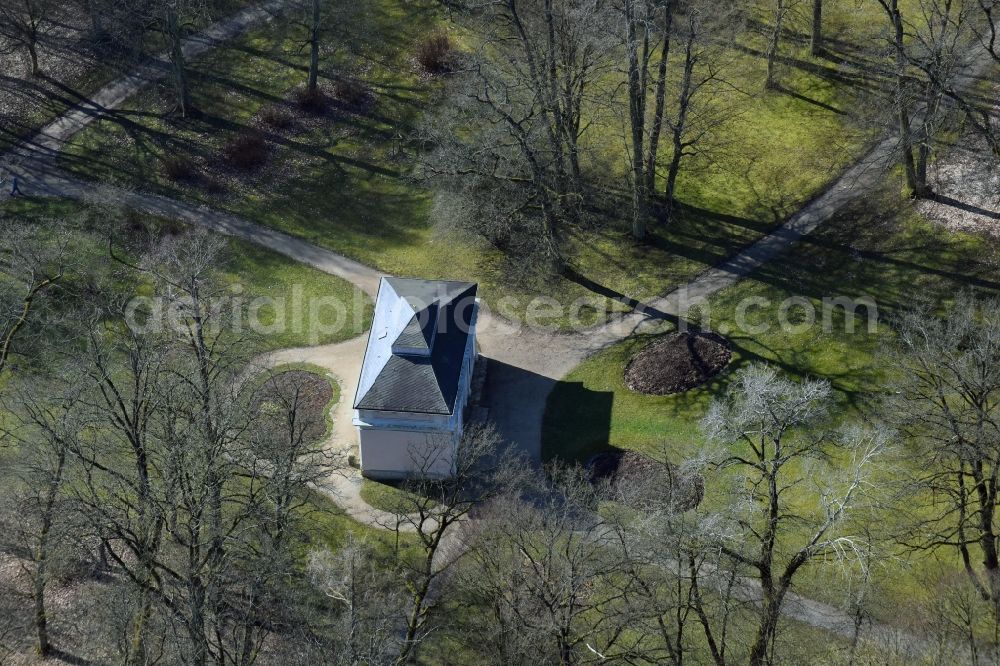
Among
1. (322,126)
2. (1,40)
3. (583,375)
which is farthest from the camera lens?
(1,40)

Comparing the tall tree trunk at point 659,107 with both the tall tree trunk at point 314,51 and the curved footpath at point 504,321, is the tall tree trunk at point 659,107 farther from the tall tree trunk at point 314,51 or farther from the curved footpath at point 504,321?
the tall tree trunk at point 314,51

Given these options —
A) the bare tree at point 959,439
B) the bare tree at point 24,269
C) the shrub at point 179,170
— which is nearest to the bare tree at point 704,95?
the bare tree at point 959,439

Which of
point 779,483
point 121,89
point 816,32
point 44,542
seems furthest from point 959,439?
point 121,89

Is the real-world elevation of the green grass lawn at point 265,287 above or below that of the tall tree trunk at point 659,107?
below

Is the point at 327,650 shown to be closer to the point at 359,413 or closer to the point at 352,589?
the point at 352,589

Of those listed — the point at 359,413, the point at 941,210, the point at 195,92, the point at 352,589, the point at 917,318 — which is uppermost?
the point at 195,92

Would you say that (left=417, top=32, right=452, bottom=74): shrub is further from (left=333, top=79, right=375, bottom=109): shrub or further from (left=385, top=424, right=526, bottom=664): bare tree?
(left=385, top=424, right=526, bottom=664): bare tree

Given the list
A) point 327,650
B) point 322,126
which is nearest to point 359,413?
point 327,650
